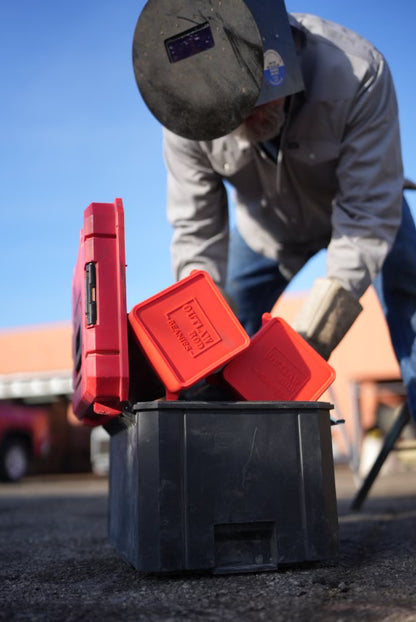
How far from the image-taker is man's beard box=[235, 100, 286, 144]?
1.92m

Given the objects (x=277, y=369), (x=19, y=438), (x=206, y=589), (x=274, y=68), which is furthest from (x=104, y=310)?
(x=19, y=438)

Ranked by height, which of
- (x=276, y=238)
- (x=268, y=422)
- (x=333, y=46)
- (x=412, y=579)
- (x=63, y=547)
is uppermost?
(x=333, y=46)

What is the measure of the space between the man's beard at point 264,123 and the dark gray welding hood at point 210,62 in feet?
0.35

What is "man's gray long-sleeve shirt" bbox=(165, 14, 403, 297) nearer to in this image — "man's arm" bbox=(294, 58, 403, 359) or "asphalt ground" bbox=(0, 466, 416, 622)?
"man's arm" bbox=(294, 58, 403, 359)

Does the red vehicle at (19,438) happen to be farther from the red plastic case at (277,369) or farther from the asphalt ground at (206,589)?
the red plastic case at (277,369)

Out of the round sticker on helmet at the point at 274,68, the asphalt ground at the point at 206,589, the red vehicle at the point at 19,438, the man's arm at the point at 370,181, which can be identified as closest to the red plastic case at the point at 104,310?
the asphalt ground at the point at 206,589

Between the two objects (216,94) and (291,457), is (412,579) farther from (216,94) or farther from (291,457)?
(216,94)

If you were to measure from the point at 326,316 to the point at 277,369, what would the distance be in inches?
12.7

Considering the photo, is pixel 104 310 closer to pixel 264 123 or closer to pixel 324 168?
pixel 264 123

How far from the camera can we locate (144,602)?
3.76 feet

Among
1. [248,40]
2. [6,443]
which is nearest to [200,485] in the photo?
[248,40]

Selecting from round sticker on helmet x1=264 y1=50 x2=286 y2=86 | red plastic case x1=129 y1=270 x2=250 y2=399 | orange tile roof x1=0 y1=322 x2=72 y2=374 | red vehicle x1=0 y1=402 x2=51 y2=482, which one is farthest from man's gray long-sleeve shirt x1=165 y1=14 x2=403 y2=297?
orange tile roof x1=0 y1=322 x2=72 y2=374

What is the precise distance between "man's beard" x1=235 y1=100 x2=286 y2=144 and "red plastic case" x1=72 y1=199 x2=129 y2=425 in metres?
0.72

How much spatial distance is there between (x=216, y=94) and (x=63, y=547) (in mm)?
1512
